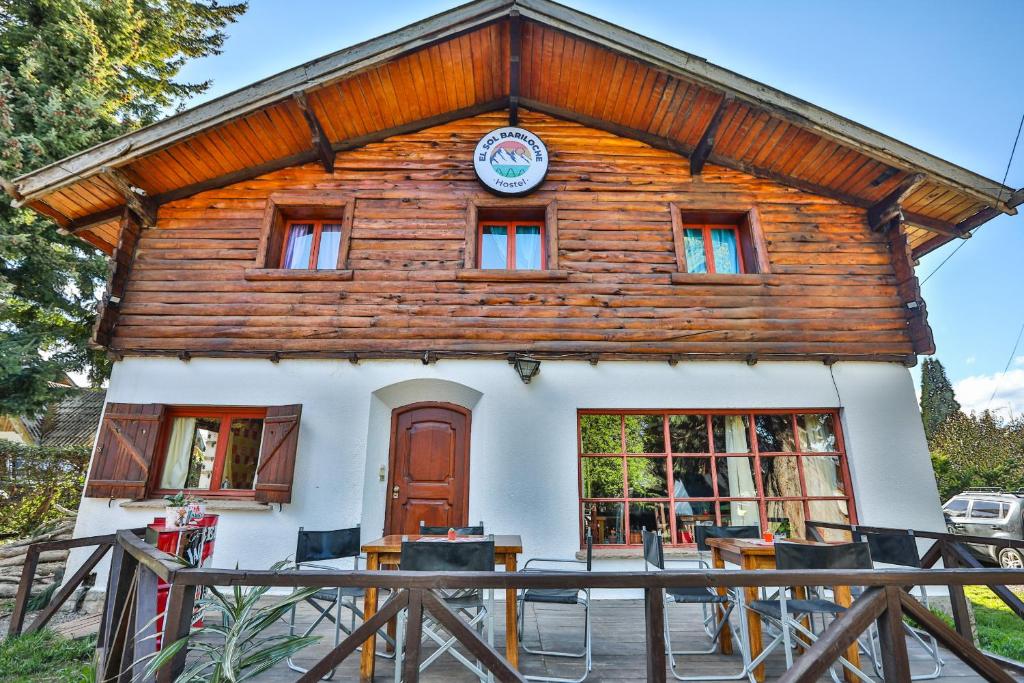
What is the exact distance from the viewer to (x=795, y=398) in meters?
5.33

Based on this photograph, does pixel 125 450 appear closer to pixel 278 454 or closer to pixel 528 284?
pixel 278 454

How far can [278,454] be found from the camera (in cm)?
502

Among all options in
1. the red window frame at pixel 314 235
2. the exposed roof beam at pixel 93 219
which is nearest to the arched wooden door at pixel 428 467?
the red window frame at pixel 314 235

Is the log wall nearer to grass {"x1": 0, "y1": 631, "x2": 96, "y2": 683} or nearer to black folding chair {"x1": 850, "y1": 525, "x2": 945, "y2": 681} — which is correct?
black folding chair {"x1": 850, "y1": 525, "x2": 945, "y2": 681}

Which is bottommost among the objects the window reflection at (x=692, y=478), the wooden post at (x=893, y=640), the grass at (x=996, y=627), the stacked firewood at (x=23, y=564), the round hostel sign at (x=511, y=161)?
the grass at (x=996, y=627)

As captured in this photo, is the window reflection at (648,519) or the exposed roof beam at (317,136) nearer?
the window reflection at (648,519)

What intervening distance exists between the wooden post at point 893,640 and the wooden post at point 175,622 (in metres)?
2.68

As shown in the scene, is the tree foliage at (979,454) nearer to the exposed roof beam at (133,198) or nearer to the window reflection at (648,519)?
the window reflection at (648,519)

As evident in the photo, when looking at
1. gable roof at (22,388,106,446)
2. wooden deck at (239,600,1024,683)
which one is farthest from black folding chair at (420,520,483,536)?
gable roof at (22,388,106,446)

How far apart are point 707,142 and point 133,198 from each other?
259 inches

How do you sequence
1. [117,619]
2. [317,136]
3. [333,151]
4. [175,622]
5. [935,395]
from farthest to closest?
[935,395] < [333,151] < [317,136] < [117,619] < [175,622]

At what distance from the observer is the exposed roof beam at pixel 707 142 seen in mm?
5629

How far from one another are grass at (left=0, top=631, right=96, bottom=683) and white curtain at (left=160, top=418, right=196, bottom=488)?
1618 millimetres

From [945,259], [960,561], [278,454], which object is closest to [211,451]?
[278,454]
